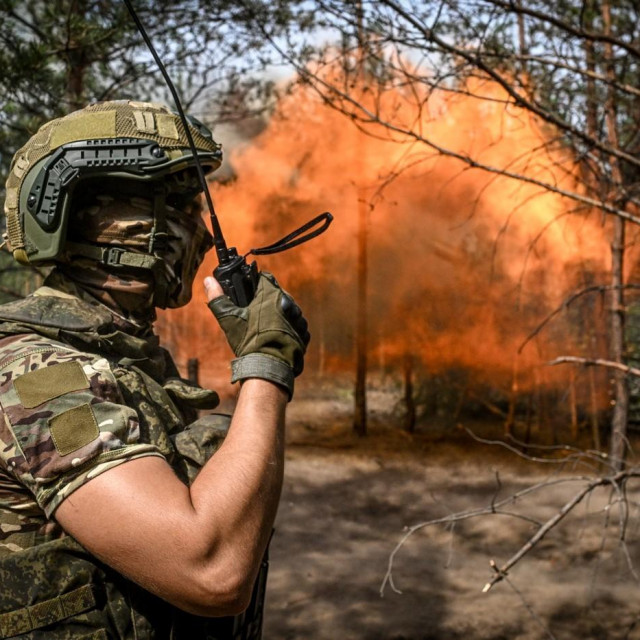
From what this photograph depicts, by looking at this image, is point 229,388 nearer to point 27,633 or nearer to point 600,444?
point 600,444

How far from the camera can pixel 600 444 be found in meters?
11.2

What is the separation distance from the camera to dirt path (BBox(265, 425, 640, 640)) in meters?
5.68

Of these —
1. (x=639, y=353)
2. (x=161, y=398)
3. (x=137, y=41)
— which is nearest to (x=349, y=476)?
(x=639, y=353)

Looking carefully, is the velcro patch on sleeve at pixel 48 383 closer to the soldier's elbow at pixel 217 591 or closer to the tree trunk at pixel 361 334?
the soldier's elbow at pixel 217 591

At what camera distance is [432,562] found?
7.27m

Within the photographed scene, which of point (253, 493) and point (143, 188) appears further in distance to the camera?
point (143, 188)

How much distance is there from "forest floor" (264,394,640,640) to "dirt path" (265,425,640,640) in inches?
0.6

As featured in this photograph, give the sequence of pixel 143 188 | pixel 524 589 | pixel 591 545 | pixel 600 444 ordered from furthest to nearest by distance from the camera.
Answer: pixel 600 444
pixel 591 545
pixel 524 589
pixel 143 188

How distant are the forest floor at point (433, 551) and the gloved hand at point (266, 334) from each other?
1828mm

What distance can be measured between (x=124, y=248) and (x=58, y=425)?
27.9 inches

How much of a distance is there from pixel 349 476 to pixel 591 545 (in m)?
3.81

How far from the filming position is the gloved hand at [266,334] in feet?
6.00

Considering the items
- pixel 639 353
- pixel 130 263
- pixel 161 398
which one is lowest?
pixel 639 353

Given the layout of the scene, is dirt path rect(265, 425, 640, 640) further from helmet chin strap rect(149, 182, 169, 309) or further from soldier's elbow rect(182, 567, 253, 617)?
soldier's elbow rect(182, 567, 253, 617)
